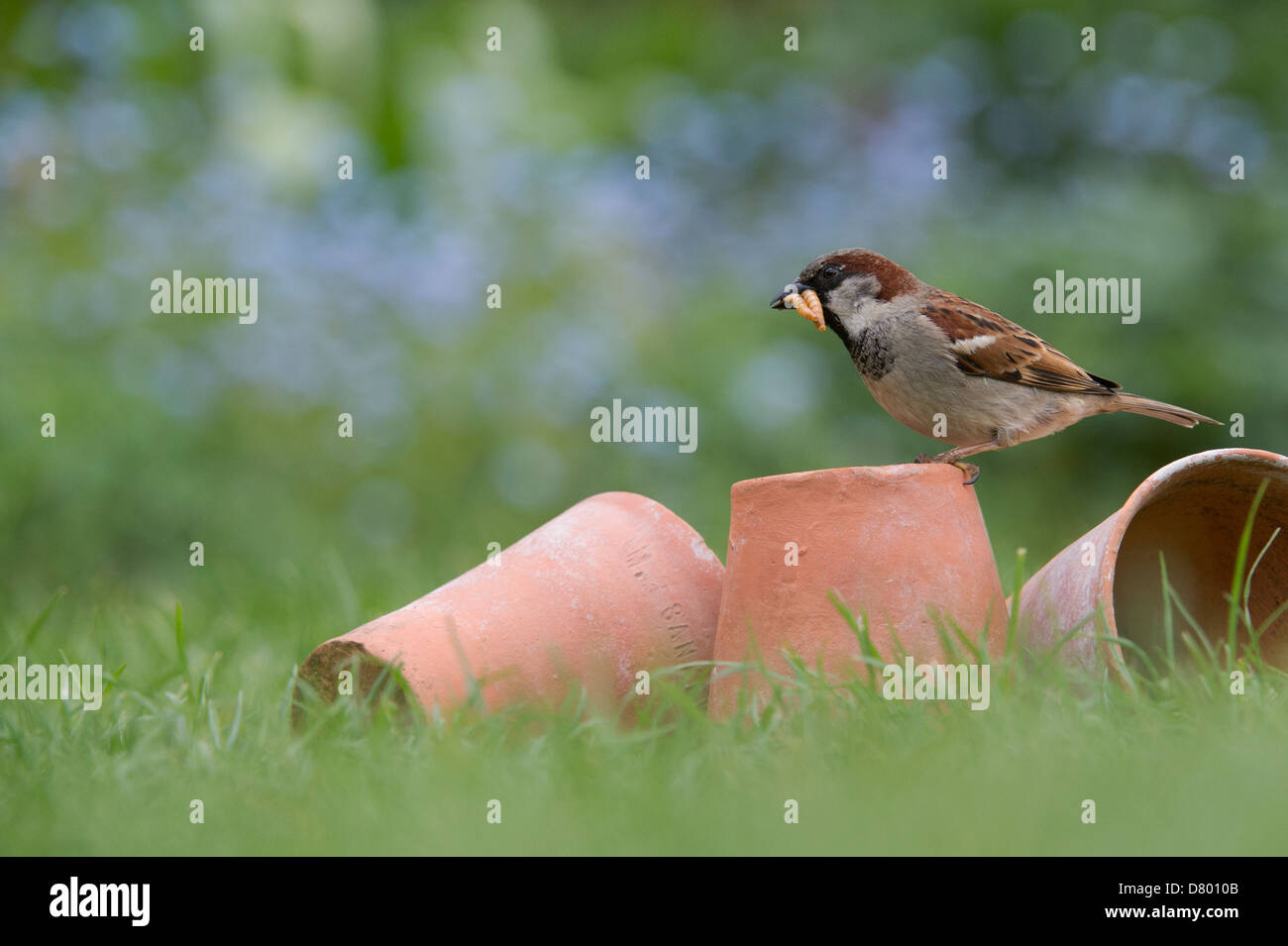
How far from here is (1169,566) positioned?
11.6 ft

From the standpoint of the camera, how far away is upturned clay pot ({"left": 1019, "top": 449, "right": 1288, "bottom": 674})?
2.92 metres

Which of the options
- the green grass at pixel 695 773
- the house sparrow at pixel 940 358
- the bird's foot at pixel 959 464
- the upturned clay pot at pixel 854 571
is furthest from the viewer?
the house sparrow at pixel 940 358

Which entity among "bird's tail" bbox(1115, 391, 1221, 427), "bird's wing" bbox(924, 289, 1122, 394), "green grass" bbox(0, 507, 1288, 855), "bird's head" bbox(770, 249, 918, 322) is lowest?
"green grass" bbox(0, 507, 1288, 855)

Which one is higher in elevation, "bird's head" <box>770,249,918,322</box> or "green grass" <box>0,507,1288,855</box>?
"bird's head" <box>770,249,918,322</box>

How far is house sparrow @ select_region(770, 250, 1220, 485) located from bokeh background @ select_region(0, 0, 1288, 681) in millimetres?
1852

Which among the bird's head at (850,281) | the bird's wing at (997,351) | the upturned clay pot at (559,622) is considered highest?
the bird's head at (850,281)

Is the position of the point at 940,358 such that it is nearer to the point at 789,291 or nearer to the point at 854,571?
the point at 789,291

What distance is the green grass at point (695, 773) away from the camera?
2219 mm

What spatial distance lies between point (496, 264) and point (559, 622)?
3.61m

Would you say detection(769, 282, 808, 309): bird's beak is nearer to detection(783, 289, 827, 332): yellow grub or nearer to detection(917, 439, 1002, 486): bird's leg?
detection(783, 289, 827, 332): yellow grub

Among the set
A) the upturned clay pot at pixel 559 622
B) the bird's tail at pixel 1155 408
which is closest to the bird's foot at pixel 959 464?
the upturned clay pot at pixel 559 622

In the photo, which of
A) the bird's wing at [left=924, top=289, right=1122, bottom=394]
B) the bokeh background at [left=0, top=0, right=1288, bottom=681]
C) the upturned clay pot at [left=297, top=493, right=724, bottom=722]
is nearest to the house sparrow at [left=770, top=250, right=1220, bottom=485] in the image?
the bird's wing at [left=924, top=289, right=1122, bottom=394]

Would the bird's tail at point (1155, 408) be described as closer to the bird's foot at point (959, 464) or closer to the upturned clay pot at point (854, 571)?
the bird's foot at point (959, 464)
